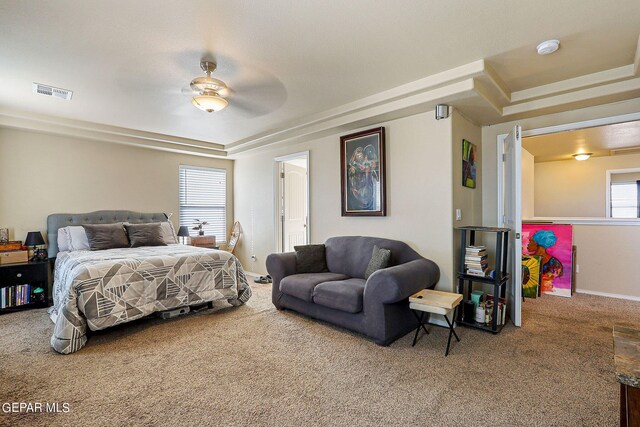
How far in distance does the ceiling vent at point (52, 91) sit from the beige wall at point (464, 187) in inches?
165

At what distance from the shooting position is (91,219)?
4.72 metres

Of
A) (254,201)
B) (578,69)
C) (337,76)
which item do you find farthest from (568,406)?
(254,201)

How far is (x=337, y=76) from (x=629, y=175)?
6.44 meters

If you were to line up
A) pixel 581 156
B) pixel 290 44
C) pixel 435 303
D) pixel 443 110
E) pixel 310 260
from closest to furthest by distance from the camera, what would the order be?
pixel 290 44, pixel 435 303, pixel 443 110, pixel 310 260, pixel 581 156

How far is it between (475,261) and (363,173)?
5.53 ft

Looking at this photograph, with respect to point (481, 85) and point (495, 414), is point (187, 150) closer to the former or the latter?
point (481, 85)

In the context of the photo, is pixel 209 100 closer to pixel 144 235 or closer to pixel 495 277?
pixel 144 235

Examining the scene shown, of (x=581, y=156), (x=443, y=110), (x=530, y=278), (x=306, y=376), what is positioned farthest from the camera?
(x=581, y=156)

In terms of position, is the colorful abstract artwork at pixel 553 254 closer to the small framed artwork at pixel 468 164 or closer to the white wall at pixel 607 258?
the white wall at pixel 607 258

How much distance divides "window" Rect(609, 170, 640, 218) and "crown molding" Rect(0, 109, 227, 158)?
25.1 feet

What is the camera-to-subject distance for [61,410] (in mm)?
1940

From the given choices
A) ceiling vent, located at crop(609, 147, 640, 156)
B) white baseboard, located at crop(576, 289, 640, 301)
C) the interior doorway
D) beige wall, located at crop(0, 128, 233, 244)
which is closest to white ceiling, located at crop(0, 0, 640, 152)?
beige wall, located at crop(0, 128, 233, 244)

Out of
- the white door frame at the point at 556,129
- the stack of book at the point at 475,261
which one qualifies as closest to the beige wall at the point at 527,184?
the white door frame at the point at 556,129

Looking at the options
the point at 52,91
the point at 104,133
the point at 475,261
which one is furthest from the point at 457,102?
the point at 104,133
